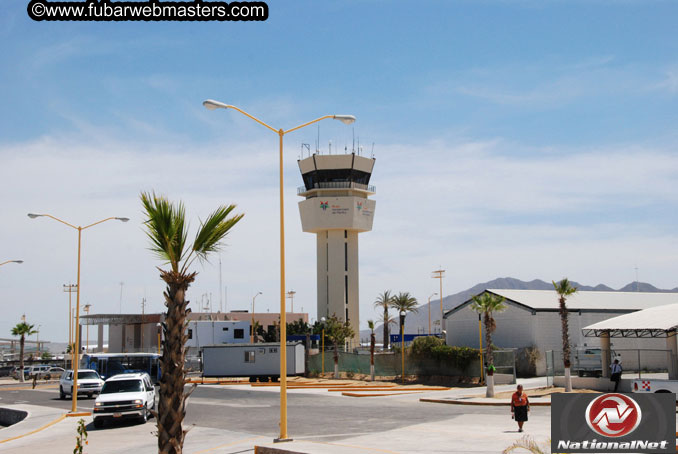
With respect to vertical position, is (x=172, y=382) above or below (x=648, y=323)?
below

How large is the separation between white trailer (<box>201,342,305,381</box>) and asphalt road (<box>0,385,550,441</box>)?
40.7 ft

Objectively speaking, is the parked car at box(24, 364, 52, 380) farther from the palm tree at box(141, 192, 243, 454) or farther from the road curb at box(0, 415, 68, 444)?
the palm tree at box(141, 192, 243, 454)

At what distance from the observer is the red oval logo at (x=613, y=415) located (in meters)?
12.0

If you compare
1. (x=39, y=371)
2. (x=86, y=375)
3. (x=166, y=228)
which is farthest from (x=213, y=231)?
(x=39, y=371)

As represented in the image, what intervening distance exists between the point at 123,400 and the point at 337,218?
6942 cm

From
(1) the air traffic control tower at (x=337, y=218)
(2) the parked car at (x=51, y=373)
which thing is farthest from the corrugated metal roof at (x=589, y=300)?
(2) the parked car at (x=51, y=373)

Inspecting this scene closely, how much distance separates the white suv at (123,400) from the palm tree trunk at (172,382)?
14.8 metres

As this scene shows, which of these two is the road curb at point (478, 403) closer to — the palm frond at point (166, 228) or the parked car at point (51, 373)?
the palm frond at point (166, 228)

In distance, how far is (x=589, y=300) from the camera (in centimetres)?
6112

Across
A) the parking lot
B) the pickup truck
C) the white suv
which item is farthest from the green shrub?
the white suv

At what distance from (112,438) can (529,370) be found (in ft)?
121

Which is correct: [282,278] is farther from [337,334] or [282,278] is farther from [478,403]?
[337,334]

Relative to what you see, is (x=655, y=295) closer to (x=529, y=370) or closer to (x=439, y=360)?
(x=529, y=370)

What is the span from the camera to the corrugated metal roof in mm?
57781
